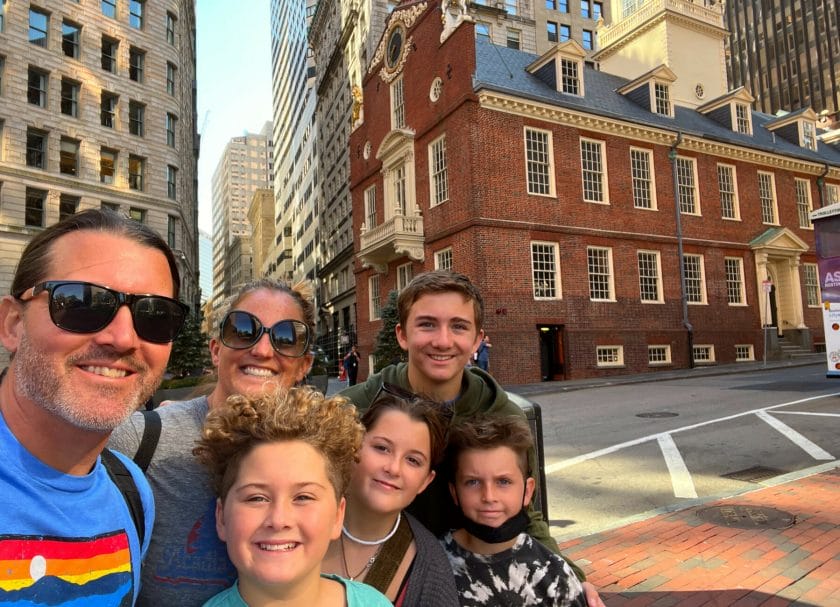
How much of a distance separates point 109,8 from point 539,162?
31375 millimetres

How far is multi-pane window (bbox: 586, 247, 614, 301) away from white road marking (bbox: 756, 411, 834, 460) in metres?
13.2

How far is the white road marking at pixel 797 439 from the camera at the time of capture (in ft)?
25.8

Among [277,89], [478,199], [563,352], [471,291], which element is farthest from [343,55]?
[277,89]

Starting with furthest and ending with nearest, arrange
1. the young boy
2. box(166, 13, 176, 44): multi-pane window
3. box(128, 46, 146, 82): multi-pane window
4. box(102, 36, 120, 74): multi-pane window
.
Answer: box(166, 13, 176, 44): multi-pane window, box(128, 46, 146, 82): multi-pane window, box(102, 36, 120, 74): multi-pane window, the young boy

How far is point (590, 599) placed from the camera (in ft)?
7.75

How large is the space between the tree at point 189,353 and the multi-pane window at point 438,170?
11476 mm

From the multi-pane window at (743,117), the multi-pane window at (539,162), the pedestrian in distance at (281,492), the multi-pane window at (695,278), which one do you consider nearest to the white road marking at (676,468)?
the pedestrian in distance at (281,492)

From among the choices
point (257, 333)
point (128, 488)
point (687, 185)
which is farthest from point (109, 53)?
point (128, 488)

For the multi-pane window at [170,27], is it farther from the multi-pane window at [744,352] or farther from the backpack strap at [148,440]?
the backpack strap at [148,440]

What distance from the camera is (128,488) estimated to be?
1651 mm

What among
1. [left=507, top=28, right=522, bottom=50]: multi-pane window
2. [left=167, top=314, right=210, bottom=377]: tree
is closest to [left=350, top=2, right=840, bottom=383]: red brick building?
[left=167, top=314, right=210, bottom=377]: tree

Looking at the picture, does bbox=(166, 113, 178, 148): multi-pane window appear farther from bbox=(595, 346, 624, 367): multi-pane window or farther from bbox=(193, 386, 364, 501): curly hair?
bbox=(193, 386, 364, 501): curly hair

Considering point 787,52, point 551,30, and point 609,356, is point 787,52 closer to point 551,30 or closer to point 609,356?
point 551,30

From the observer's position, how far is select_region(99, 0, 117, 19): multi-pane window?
35.6m
